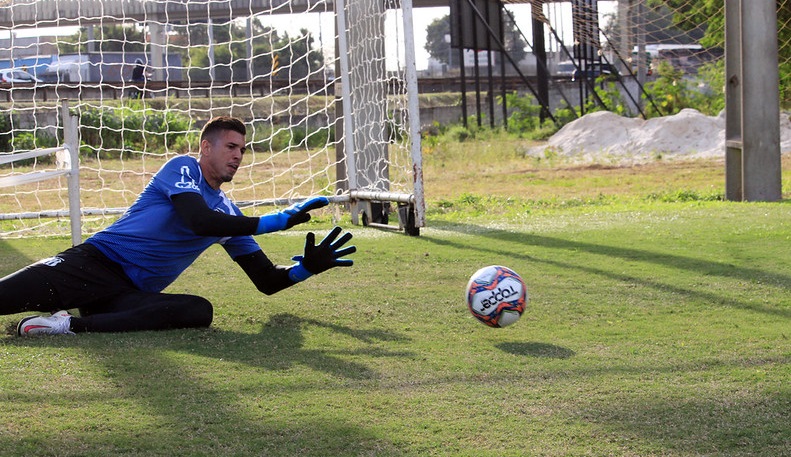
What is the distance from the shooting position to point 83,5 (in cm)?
1186

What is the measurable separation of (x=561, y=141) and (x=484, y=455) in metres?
20.6

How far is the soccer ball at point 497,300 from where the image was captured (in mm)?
4707

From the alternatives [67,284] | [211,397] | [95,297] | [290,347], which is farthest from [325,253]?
[211,397]

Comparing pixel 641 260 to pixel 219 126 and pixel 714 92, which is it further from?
pixel 714 92

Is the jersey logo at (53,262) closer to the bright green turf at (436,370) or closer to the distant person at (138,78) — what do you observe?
the bright green turf at (436,370)

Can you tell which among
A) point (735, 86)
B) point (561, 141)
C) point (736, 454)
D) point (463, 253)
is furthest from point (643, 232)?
point (561, 141)

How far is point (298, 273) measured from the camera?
5516mm

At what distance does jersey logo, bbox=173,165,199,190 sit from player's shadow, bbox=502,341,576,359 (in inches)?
72.5

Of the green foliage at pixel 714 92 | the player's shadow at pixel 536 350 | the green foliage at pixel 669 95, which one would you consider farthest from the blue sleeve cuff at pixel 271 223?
the green foliage at pixel 669 95

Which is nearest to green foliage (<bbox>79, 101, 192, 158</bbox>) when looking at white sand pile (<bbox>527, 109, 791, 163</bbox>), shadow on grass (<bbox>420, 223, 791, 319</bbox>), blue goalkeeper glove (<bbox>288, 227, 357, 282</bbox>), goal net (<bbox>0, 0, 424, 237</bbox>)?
goal net (<bbox>0, 0, 424, 237</bbox>)

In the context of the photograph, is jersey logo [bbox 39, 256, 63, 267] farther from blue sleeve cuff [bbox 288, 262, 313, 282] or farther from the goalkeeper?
blue sleeve cuff [bbox 288, 262, 313, 282]

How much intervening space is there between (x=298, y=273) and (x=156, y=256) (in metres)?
0.79

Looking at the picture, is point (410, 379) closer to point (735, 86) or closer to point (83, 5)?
point (735, 86)

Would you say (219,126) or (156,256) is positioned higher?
(219,126)
